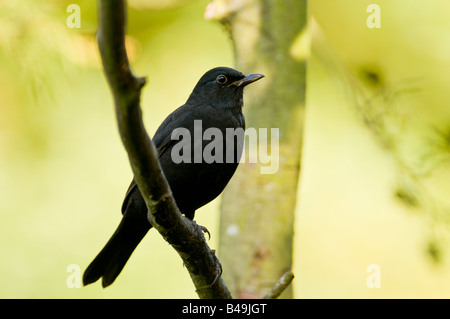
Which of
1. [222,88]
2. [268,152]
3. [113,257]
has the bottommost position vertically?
[113,257]

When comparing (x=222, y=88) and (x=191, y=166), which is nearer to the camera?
(x=191, y=166)

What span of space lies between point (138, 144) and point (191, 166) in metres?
1.34

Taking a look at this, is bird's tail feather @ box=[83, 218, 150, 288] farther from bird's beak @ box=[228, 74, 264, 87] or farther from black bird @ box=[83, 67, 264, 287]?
bird's beak @ box=[228, 74, 264, 87]

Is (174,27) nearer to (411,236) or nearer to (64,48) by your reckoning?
(64,48)

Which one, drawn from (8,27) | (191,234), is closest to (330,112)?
(8,27)

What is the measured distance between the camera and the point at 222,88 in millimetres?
3867

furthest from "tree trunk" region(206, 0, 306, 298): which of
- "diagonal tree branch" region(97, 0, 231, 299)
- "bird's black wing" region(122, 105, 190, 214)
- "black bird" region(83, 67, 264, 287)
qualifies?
"diagonal tree branch" region(97, 0, 231, 299)

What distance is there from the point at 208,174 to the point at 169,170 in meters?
0.23

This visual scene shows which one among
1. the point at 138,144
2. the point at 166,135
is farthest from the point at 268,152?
the point at 138,144

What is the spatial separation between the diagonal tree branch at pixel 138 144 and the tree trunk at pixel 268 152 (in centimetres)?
116

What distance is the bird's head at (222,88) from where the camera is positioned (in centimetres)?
377

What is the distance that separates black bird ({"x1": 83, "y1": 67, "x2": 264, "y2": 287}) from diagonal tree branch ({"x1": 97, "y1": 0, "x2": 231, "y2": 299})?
0.55 m

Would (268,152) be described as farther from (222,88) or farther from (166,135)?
(166,135)

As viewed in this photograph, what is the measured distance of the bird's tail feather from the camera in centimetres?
376
